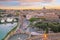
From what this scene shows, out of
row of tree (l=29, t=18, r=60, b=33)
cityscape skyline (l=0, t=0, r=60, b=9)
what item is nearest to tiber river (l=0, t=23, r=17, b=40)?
cityscape skyline (l=0, t=0, r=60, b=9)

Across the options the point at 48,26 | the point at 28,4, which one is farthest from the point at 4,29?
the point at 48,26

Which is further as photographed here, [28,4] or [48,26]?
[28,4]

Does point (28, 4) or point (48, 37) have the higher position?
point (28, 4)

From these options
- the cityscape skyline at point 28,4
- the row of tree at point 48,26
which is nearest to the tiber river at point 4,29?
the cityscape skyline at point 28,4

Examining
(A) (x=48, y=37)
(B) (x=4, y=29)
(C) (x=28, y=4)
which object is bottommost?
(A) (x=48, y=37)

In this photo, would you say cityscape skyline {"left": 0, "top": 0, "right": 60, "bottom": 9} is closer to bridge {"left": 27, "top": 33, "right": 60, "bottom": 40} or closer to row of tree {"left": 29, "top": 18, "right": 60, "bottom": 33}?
row of tree {"left": 29, "top": 18, "right": 60, "bottom": 33}

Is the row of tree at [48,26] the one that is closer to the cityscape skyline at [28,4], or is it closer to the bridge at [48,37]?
the bridge at [48,37]

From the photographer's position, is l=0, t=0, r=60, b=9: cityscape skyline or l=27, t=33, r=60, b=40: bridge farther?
l=0, t=0, r=60, b=9: cityscape skyline

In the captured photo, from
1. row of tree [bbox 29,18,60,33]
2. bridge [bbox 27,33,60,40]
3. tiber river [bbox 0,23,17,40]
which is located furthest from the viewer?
tiber river [bbox 0,23,17,40]

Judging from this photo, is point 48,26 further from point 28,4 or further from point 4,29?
point 4,29

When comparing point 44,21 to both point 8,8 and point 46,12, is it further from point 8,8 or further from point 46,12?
point 8,8

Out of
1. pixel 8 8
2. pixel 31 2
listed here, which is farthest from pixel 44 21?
pixel 8 8

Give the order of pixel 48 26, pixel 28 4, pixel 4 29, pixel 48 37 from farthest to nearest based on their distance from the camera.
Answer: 1. pixel 28 4
2. pixel 4 29
3. pixel 48 26
4. pixel 48 37

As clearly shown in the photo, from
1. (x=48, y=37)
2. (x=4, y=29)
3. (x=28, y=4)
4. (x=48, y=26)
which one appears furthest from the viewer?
(x=28, y=4)
